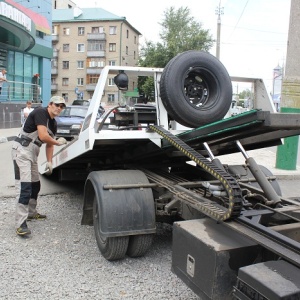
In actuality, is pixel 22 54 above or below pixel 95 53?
below

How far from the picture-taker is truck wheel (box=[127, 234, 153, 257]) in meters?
4.05

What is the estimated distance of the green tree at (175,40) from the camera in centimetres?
5125

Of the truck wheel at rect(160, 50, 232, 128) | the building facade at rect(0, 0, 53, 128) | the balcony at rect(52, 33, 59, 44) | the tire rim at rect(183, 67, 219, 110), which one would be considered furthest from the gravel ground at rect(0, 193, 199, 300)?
the balcony at rect(52, 33, 59, 44)

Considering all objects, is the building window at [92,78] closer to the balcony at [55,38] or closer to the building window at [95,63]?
the building window at [95,63]

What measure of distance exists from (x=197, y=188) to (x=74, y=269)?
157cm

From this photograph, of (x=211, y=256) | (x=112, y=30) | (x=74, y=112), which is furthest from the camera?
(x=112, y=30)

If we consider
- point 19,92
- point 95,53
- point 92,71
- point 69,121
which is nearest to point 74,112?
point 69,121

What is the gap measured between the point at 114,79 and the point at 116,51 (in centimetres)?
7044

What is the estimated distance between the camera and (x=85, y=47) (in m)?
74.6

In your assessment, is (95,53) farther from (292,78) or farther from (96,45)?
(292,78)

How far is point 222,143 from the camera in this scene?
4070 millimetres

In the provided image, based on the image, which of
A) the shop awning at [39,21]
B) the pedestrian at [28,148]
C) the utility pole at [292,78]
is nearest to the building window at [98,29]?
the shop awning at [39,21]

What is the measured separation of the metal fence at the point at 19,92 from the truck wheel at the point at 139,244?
69.6 feet

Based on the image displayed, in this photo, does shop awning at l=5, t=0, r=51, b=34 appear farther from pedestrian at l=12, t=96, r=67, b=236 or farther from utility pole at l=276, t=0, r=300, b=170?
pedestrian at l=12, t=96, r=67, b=236
